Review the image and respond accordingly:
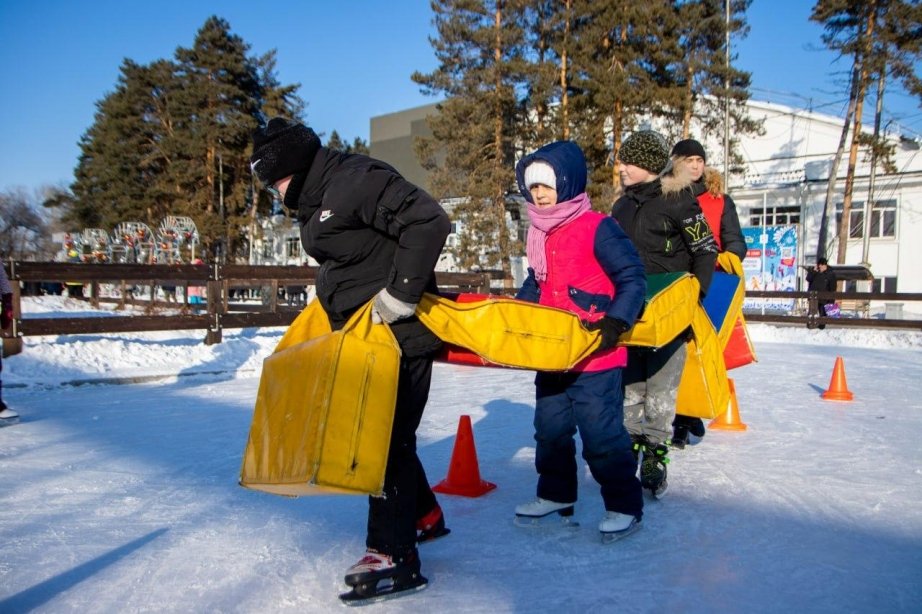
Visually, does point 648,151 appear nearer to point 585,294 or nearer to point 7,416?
point 585,294

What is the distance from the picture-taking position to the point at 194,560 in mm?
2861

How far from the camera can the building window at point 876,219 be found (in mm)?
31297

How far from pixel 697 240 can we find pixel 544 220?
1.23 metres

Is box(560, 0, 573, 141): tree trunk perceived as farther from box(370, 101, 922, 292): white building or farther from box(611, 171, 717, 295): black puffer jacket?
box(611, 171, 717, 295): black puffer jacket

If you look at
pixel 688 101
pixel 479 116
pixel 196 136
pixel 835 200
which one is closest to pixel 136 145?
pixel 196 136

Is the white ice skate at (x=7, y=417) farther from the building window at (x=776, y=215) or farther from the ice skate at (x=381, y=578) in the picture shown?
the building window at (x=776, y=215)

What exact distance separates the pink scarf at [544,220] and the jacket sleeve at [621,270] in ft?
0.43

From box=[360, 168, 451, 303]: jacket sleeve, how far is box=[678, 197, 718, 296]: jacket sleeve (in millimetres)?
1897

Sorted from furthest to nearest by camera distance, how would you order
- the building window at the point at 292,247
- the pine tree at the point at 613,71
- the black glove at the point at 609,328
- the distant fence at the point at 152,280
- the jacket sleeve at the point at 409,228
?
1. the building window at the point at 292,247
2. the pine tree at the point at 613,71
3. the distant fence at the point at 152,280
4. the black glove at the point at 609,328
5. the jacket sleeve at the point at 409,228

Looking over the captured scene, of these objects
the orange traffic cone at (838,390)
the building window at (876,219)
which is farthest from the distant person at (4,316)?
the building window at (876,219)

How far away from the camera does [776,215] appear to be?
109 ft

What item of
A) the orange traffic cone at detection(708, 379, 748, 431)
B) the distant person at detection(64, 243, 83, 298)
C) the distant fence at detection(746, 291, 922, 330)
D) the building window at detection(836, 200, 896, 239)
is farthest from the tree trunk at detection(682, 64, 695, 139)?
the distant person at detection(64, 243, 83, 298)

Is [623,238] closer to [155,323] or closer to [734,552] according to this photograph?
[734,552]

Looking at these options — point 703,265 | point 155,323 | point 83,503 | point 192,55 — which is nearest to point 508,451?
point 703,265
